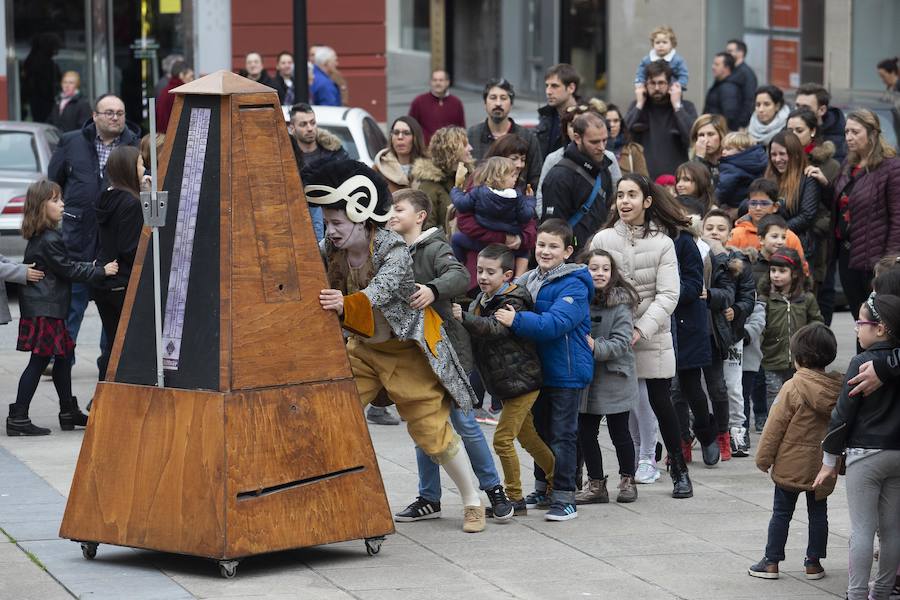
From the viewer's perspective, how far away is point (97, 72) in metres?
24.7

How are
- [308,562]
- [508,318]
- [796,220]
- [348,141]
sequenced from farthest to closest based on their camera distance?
[348,141]
[796,220]
[508,318]
[308,562]

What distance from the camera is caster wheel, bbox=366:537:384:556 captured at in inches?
282

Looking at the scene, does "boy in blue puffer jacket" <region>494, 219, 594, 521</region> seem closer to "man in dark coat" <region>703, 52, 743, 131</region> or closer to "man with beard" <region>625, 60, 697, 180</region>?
"man with beard" <region>625, 60, 697, 180</region>

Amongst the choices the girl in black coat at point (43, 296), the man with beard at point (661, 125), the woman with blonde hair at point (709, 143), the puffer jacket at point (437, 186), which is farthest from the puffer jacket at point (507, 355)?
the man with beard at point (661, 125)

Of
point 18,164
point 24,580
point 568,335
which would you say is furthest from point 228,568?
point 18,164

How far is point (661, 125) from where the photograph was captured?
45.1 ft

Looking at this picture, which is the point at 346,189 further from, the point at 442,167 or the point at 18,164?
the point at 18,164

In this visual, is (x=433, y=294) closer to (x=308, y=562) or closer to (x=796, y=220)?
(x=308, y=562)

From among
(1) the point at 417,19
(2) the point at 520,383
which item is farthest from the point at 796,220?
(1) the point at 417,19

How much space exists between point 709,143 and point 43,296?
502 cm

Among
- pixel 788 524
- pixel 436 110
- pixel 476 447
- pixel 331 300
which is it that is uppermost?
pixel 436 110

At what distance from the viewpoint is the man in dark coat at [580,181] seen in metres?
9.84

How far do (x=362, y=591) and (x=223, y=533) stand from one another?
0.60 meters

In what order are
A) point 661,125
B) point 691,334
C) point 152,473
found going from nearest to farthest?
point 152,473 < point 691,334 < point 661,125
